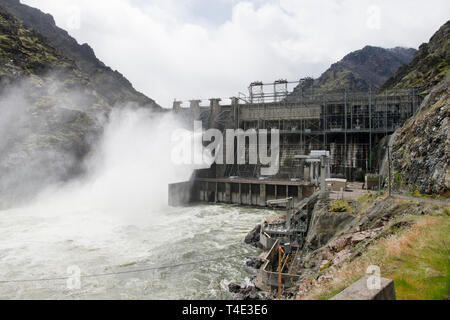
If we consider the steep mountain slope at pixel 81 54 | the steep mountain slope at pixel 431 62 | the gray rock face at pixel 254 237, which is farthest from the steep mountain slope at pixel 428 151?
the steep mountain slope at pixel 81 54

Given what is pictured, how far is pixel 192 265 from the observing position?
18.3m

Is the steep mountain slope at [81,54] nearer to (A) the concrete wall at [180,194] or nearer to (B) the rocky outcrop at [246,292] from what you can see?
(A) the concrete wall at [180,194]

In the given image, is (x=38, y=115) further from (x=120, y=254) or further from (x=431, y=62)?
(x=431, y=62)

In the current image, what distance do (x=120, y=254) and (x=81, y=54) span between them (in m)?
96.1

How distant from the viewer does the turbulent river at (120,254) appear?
14758mm

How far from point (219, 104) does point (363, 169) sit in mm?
26453

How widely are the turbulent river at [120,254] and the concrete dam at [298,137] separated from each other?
9000mm

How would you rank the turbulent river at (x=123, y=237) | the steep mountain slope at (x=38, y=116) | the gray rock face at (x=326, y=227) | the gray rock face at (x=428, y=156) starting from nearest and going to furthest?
1. the turbulent river at (x=123, y=237)
2. the gray rock face at (x=428, y=156)
3. the gray rock face at (x=326, y=227)
4. the steep mountain slope at (x=38, y=116)

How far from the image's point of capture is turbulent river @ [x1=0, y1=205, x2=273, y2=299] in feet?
48.4

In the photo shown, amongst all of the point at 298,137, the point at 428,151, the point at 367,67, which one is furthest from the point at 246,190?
the point at 367,67

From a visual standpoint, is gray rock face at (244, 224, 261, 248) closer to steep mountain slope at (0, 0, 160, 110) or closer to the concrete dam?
the concrete dam

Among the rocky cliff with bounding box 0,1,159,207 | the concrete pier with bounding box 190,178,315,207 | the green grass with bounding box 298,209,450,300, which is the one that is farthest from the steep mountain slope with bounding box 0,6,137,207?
the green grass with bounding box 298,209,450,300

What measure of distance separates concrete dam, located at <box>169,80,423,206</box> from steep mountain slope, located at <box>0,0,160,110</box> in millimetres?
46481
